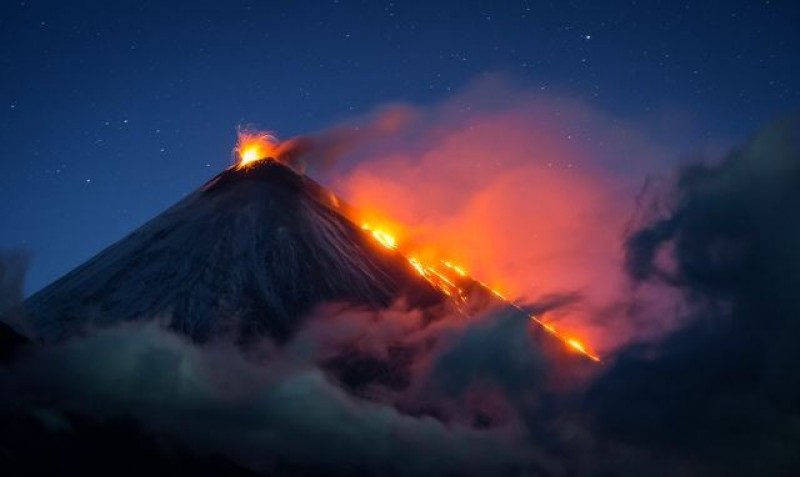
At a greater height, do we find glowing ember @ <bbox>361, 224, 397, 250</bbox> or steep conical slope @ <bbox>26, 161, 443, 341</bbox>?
glowing ember @ <bbox>361, 224, 397, 250</bbox>

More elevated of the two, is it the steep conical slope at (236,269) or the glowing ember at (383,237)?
the glowing ember at (383,237)

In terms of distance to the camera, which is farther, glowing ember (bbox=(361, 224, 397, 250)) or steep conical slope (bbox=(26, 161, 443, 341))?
glowing ember (bbox=(361, 224, 397, 250))

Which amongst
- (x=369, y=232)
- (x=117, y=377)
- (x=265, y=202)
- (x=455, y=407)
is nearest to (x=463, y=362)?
(x=455, y=407)

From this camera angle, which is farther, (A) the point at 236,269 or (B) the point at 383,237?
(B) the point at 383,237

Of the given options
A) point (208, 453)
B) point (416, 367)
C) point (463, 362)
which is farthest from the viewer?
point (463, 362)

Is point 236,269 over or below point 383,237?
below

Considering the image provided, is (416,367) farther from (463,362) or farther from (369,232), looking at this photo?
(369,232)

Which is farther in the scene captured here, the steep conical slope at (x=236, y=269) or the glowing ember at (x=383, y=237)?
the glowing ember at (x=383, y=237)

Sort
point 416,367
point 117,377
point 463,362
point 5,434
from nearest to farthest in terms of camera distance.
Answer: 1. point 5,434
2. point 117,377
3. point 416,367
4. point 463,362
